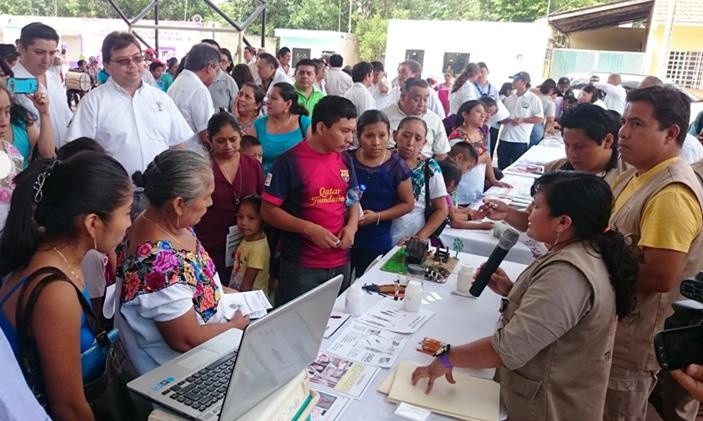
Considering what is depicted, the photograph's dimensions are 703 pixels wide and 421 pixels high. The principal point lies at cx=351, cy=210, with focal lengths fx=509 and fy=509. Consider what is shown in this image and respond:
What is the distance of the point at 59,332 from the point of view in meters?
1.12

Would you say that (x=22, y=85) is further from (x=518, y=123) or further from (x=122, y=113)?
(x=518, y=123)

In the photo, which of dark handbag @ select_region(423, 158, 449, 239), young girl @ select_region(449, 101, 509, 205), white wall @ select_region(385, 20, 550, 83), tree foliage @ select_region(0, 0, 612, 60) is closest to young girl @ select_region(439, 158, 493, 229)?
dark handbag @ select_region(423, 158, 449, 239)

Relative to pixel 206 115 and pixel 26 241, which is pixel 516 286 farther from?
pixel 206 115

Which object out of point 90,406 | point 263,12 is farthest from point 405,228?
point 263,12

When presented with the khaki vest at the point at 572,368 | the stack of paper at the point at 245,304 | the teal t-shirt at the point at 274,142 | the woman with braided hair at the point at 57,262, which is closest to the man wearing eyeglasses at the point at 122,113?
the teal t-shirt at the point at 274,142

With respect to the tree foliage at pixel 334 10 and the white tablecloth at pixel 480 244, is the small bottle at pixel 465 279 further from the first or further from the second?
the tree foliage at pixel 334 10

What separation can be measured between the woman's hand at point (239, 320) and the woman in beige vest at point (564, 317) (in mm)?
542

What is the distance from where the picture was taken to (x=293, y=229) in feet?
7.51

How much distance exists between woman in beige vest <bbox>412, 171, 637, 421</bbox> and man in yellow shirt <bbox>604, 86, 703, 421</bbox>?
0.35 metres

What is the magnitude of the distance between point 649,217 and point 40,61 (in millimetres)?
3235

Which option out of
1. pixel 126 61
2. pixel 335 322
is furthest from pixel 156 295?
pixel 126 61

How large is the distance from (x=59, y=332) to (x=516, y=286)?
1.16 m

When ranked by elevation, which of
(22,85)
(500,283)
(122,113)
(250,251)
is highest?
(22,85)

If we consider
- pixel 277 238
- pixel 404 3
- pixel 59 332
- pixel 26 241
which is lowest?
pixel 277 238
